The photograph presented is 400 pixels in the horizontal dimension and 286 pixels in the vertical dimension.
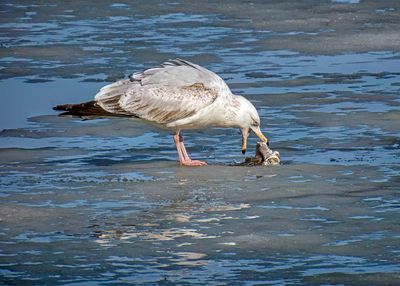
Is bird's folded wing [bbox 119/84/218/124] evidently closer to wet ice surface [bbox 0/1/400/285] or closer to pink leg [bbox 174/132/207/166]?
pink leg [bbox 174/132/207/166]

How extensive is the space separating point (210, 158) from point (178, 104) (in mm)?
563

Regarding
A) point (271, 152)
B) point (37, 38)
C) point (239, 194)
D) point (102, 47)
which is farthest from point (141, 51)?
point (239, 194)

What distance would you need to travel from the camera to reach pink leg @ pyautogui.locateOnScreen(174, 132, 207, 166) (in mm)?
11523

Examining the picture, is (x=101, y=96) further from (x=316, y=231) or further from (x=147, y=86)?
(x=316, y=231)

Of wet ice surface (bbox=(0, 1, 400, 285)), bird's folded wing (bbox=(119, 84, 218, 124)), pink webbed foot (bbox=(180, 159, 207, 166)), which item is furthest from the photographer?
bird's folded wing (bbox=(119, 84, 218, 124))

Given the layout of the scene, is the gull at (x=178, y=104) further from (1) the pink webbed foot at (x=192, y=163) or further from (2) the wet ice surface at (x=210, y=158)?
(2) the wet ice surface at (x=210, y=158)

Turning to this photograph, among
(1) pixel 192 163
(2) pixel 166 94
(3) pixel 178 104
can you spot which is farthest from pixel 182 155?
(2) pixel 166 94

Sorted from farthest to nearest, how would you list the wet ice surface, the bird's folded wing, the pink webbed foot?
the bird's folded wing, the pink webbed foot, the wet ice surface

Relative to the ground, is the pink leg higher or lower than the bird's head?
lower

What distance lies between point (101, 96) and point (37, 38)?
21.5 ft

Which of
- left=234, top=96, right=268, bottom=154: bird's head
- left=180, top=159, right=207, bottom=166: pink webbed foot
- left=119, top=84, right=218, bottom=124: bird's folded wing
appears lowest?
left=180, top=159, right=207, bottom=166: pink webbed foot

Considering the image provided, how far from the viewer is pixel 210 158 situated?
1198 cm

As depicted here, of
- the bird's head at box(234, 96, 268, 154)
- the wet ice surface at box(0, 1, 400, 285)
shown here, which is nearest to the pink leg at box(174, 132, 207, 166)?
the wet ice surface at box(0, 1, 400, 285)

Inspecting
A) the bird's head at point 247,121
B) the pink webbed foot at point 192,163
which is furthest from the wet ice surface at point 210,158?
the bird's head at point 247,121
